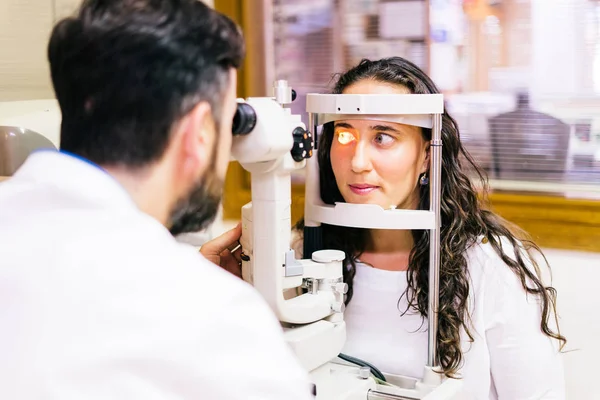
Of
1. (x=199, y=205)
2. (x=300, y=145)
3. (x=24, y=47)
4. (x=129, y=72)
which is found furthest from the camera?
(x=24, y=47)

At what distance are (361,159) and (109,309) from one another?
86 centimetres

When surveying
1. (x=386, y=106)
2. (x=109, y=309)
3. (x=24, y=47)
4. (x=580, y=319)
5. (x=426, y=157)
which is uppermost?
(x=24, y=47)

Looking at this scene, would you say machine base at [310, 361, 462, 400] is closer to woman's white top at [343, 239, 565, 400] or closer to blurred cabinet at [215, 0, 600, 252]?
woman's white top at [343, 239, 565, 400]

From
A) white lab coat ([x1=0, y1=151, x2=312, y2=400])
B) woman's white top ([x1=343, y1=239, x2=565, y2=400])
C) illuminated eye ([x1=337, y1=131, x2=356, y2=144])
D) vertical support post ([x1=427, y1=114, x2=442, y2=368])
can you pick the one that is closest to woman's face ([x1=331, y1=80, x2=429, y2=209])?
illuminated eye ([x1=337, y1=131, x2=356, y2=144])

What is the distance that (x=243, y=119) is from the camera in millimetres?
1144

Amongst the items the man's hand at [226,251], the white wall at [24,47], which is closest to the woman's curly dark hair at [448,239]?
the man's hand at [226,251]

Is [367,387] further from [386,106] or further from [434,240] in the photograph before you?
[386,106]

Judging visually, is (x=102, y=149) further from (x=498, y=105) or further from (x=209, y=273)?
(x=498, y=105)

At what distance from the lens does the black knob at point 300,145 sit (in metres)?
1.28

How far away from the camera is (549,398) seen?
1.56 metres

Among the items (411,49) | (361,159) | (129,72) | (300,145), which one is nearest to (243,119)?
(300,145)

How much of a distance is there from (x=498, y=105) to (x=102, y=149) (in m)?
1.59

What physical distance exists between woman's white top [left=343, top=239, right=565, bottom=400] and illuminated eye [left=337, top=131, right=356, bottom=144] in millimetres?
349

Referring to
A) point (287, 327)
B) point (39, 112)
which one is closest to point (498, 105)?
point (287, 327)
